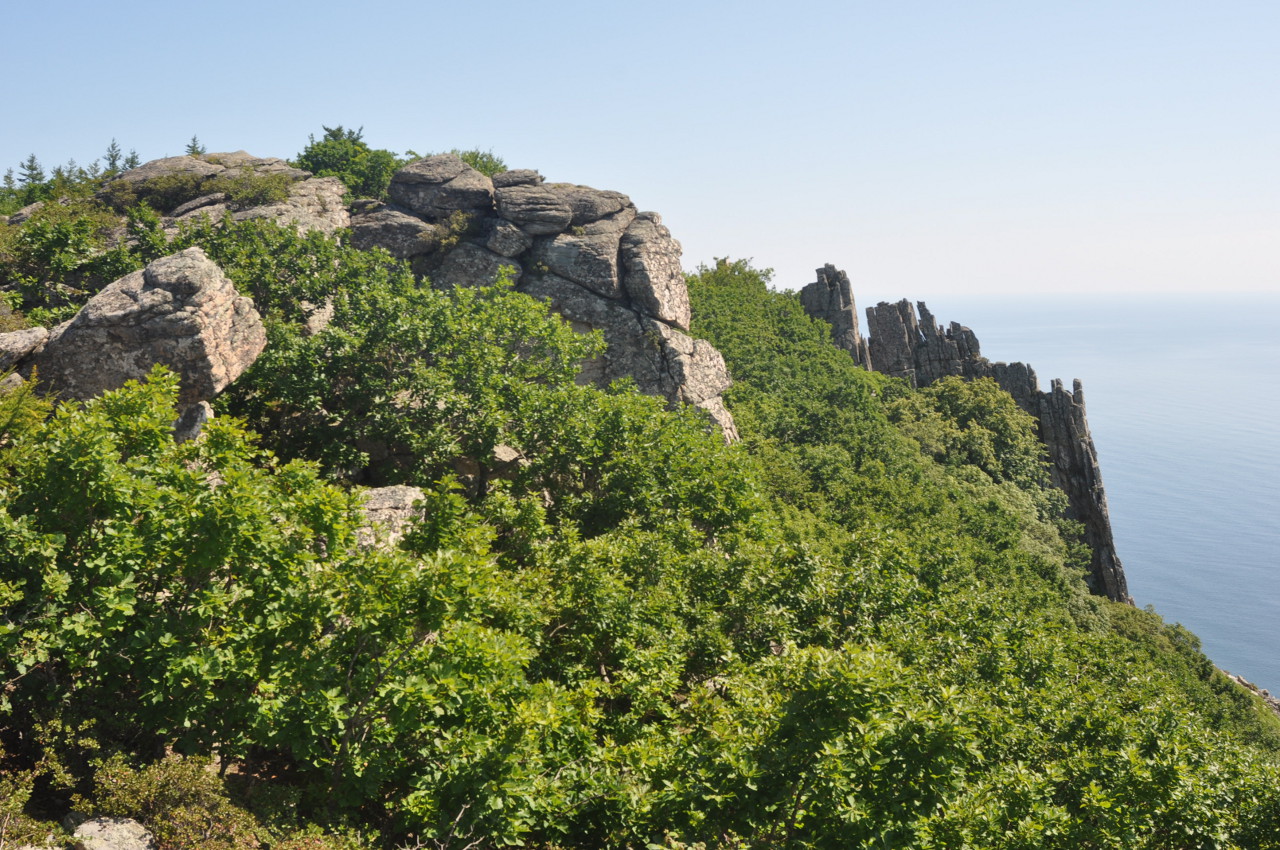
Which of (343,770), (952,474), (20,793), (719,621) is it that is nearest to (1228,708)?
(952,474)

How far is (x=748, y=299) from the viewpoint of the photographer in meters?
63.2

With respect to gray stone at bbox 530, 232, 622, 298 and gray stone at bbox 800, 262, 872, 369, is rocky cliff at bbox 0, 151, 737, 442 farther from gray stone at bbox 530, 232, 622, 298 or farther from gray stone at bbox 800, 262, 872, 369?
gray stone at bbox 800, 262, 872, 369

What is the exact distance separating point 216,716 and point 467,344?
58.1 feet

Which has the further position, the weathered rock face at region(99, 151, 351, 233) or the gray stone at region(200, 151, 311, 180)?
the gray stone at region(200, 151, 311, 180)

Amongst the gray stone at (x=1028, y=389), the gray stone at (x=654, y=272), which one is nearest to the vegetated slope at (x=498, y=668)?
the gray stone at (x=654, y=272)

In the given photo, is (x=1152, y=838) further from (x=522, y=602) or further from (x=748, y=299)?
(x=748, y=299)

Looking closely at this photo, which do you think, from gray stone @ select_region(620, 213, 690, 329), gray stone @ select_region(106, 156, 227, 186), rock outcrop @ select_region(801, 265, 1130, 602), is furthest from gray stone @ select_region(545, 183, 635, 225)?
rock outcrop @ select_region(801, 265, 1130, 602)

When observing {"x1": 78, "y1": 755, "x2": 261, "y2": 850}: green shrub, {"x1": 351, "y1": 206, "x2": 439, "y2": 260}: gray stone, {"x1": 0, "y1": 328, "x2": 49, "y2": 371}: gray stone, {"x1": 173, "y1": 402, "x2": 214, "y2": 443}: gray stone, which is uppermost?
{"x1": 351, "y1": 206, "x2": 439, "y2": 260}: gray stone

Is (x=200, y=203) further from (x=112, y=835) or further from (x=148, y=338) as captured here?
(x=112, y=835)

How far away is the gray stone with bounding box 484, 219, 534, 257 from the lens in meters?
40.4

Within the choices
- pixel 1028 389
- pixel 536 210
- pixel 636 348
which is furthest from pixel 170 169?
pixel 1028 389

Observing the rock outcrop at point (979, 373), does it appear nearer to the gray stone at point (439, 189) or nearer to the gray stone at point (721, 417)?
the gray stone at point (721, 417)

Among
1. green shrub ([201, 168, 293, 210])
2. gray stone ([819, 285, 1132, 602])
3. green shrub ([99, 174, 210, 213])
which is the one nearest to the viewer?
green shrub ([99, 174, 210, 213])

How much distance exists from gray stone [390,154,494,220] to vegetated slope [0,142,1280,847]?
19.0m
